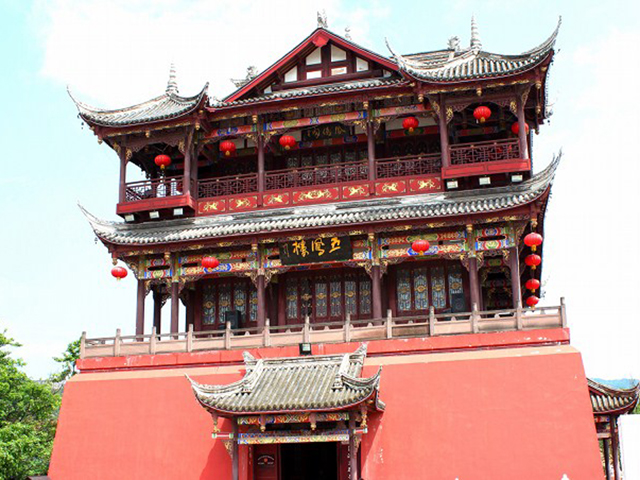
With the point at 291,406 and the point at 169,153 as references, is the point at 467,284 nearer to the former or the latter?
the point at 291,406

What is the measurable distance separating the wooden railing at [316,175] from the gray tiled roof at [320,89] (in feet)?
5.67

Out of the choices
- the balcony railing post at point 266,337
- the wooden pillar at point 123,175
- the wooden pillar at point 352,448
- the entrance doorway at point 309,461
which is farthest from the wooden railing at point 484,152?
the wooden pillar at point 123,175

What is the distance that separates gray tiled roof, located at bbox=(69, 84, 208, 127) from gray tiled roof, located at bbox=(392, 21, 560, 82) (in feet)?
15.8

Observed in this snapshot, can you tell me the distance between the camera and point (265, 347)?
49.9 feet

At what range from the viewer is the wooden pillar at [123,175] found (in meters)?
18.1

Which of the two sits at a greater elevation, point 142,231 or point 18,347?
point 142,231

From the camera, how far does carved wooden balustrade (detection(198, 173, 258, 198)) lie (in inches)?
711

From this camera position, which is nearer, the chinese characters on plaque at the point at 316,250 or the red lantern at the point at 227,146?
the chinese characters on plaque at the point at 316,250

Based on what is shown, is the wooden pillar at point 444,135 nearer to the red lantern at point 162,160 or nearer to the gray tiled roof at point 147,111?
the gray tiled roof at point 147,111

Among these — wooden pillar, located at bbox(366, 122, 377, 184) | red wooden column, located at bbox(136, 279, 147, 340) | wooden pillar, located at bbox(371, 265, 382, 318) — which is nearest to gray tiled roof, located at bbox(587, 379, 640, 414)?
wooden pillar, located at bbox(371, 265, 382, 318)

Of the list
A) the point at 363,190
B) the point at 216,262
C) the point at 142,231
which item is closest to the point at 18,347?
the point at 142,231

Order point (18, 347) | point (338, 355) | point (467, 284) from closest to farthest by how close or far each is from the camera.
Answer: point (338, 355) → point (467, 284) → point (18, 347)

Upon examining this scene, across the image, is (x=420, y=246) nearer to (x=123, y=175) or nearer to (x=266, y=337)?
(x=266, y=337)

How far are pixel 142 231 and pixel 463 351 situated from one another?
7.98 m
